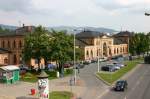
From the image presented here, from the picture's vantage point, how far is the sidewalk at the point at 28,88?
176 ft

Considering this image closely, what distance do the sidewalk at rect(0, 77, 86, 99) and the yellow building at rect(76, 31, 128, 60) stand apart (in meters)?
53.2

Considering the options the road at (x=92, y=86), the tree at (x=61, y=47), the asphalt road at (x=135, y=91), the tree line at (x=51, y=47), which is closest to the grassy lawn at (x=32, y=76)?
the tree at (x=61, y=47)

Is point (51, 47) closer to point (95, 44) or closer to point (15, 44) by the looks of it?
point (15, 44)

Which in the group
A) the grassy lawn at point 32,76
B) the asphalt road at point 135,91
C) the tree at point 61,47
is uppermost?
the tree at point 61,47

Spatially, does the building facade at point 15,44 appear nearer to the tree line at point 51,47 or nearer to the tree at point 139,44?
the tree line at point 51,47

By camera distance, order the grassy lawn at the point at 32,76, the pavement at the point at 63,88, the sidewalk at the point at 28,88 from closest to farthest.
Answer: the sidewalk at the point at 28,88 < the pavement at the point at 63,88 < the grassy lawn at the point at 32,76

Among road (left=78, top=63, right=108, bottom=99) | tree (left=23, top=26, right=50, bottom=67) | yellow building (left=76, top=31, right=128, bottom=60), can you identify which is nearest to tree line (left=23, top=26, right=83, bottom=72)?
tree (left=23, top=26, right=50, bottom=67)

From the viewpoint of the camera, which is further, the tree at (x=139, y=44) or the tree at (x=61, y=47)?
the tree at (x=139, y=44)

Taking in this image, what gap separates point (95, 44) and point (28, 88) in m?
77.5

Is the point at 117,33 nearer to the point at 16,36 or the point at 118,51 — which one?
the point at 118,51

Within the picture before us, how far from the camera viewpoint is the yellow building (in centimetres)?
13036

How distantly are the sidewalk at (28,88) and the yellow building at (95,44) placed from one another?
53219 mm


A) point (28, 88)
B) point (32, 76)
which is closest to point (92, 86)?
point (28, 88)

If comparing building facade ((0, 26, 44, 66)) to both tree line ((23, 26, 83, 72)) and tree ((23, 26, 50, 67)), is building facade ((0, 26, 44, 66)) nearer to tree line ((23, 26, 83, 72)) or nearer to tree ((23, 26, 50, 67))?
tree ((23, 26, 50, 67))
